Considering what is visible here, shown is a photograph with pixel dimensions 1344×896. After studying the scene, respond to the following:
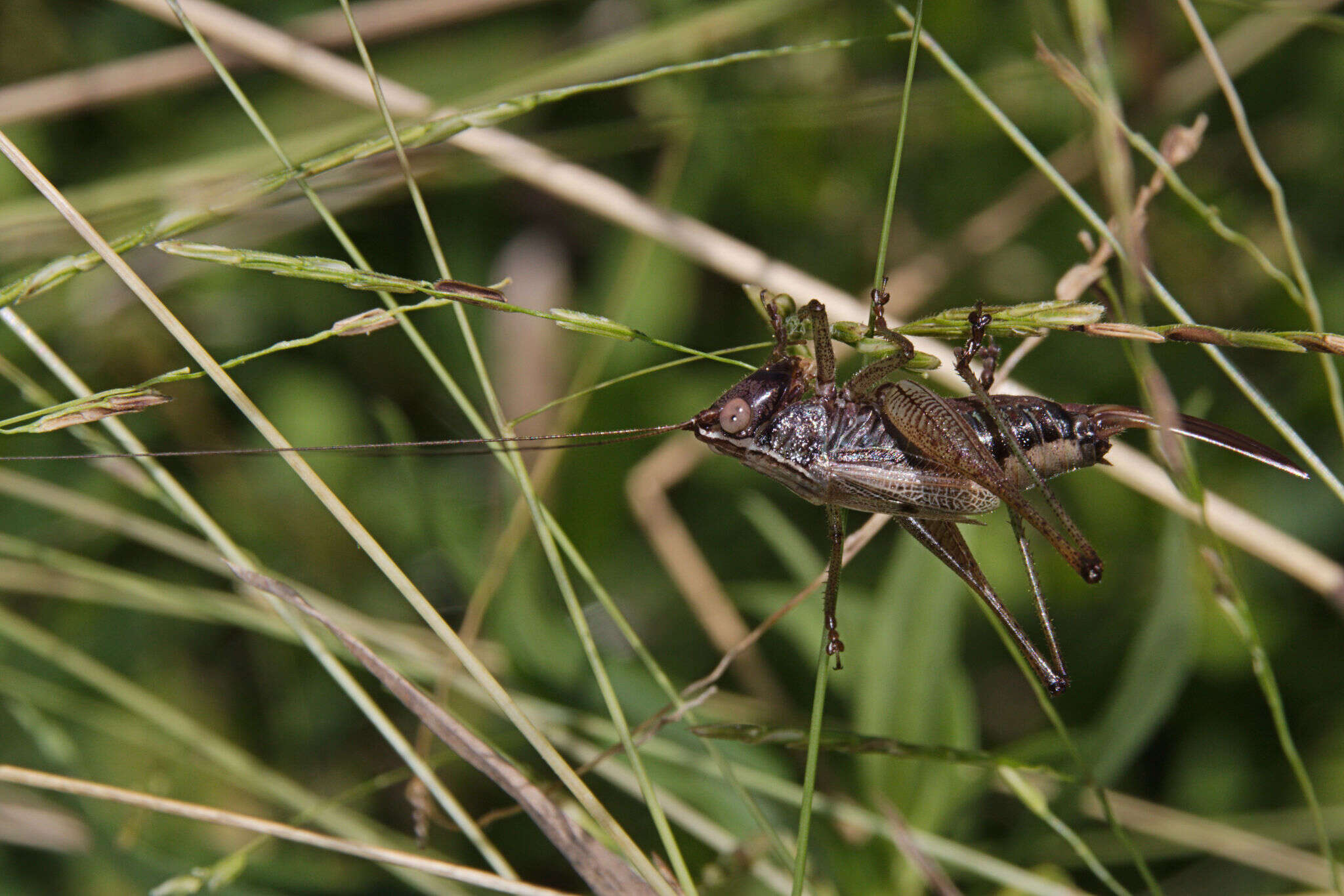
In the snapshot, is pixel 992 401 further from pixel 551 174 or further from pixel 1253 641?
pixel 551 174

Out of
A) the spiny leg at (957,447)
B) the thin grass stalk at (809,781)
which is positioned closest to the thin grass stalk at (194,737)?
the thin grass stalk at (809,781)

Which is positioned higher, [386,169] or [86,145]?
[86,145]

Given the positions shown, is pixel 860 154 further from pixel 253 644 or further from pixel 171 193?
pixel 253 644

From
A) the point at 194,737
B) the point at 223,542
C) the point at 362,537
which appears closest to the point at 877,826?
the point at 362,537

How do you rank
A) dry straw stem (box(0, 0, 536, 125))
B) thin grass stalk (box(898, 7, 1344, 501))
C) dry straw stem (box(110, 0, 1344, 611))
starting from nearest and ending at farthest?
thin grass stalk (box(898, 7, 1344, 501)), dry straw stem (box(110, 0, 1344, 611)), dry straw stem (box(0, 0, 536, 125))

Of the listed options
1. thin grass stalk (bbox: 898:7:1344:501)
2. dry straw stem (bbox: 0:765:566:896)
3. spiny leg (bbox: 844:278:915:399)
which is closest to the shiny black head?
spiny leg (bbox: 844:278:915:399)

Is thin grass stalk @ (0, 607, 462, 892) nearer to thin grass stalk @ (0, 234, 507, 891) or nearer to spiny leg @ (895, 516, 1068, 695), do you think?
thin grass stalk @ (0, 234, 507, 891)

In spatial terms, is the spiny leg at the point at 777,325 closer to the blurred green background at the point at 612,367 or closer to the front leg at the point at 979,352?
the front leg at the point at 979,352

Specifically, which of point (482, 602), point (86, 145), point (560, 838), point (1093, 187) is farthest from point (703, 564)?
point (86, 145)
